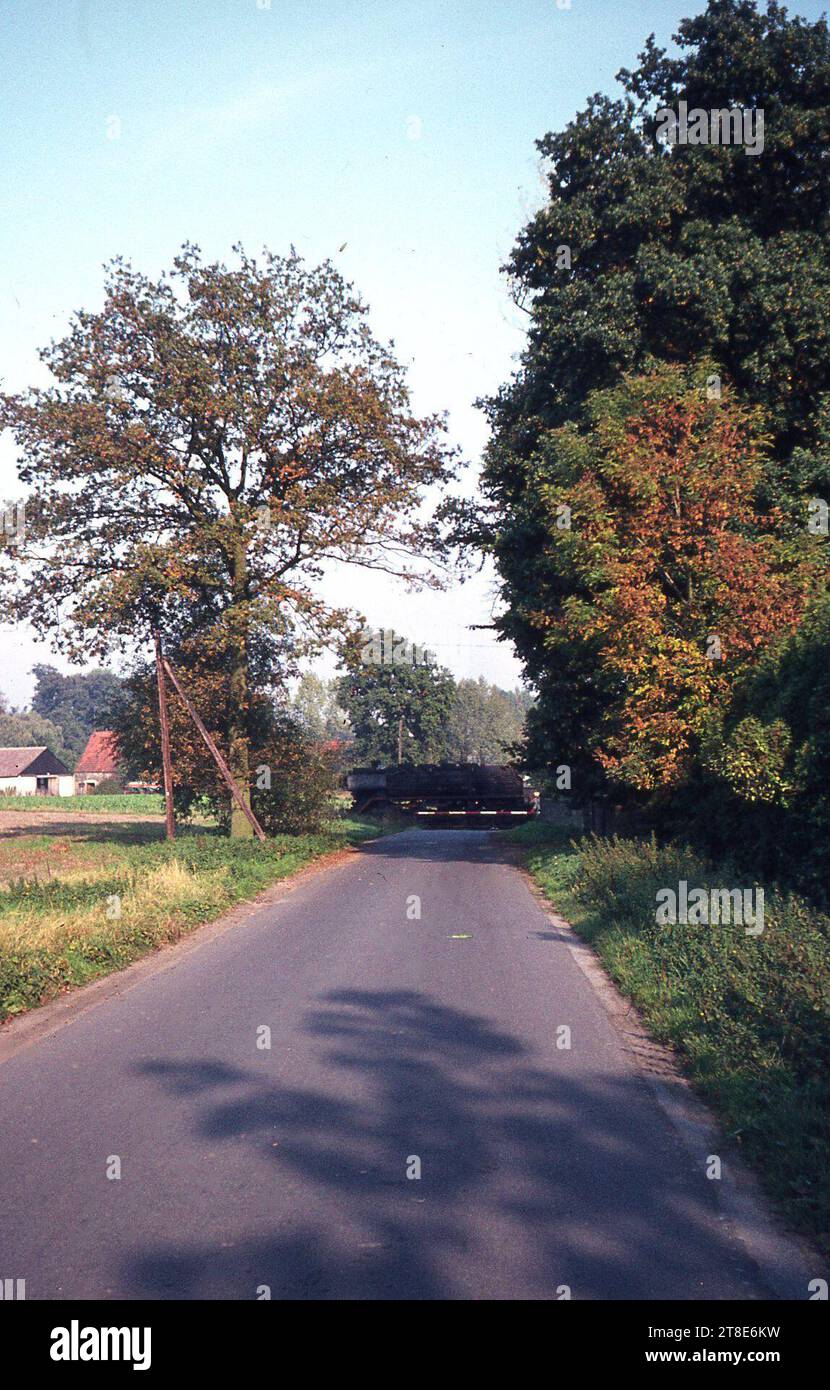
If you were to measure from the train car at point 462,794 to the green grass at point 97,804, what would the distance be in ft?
60.6

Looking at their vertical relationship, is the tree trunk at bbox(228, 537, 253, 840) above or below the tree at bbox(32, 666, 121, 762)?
below

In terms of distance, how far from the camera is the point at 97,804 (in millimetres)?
77688

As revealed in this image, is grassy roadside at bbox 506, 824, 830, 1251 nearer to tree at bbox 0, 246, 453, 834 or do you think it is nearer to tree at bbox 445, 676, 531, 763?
tree at bbox 0, 246, 453, 834

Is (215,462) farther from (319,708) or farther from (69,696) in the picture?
(69,696)

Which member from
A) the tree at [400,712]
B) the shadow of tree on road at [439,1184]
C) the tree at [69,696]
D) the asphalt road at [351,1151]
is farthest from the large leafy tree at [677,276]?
the tree at [69,696]

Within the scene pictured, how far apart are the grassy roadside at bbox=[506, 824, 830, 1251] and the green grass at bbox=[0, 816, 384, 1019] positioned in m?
5.49

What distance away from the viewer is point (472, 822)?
54.8 meters

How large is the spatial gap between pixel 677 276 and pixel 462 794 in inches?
1447

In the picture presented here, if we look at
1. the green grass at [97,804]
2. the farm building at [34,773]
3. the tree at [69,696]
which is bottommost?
the green grass at [97,804]

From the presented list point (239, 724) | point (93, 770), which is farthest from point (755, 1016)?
point (93, 770)

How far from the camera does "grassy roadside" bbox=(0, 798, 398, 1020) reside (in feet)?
35.9

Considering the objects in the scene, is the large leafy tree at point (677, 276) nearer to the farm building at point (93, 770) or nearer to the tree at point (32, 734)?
the farm building at point (93, 770)

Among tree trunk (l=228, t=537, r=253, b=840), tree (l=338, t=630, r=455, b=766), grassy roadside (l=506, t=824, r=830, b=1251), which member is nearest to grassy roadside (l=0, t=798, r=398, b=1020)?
tree trunk (l=228, t=537, r=253, b=840)

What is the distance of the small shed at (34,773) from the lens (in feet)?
338
